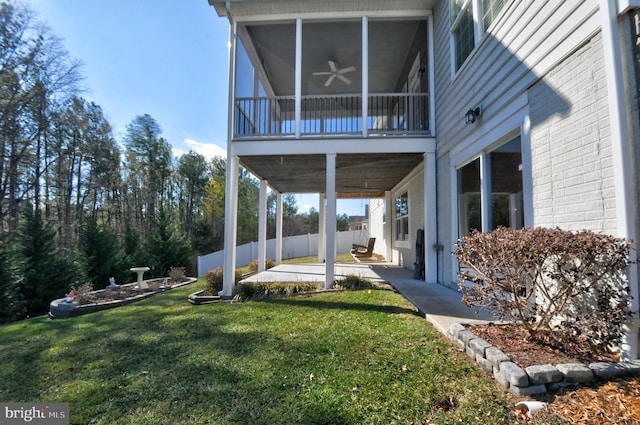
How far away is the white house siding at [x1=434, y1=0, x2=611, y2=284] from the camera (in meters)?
2.97

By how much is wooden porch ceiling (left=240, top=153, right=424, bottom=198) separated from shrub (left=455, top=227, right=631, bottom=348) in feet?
14.0

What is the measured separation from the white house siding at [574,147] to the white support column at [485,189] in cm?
107

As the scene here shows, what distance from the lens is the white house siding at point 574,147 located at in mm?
2505

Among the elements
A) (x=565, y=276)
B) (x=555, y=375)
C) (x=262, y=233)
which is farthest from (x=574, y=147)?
(x=262, y=233)

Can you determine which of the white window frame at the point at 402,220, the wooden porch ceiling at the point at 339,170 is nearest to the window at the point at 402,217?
the white window frame at the point at 402,220

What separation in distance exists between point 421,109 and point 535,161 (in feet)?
14.3

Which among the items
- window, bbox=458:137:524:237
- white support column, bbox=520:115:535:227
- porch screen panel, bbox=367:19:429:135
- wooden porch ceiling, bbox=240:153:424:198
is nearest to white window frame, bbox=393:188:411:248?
wooden porch ceiling, bbox=240:153:424:198

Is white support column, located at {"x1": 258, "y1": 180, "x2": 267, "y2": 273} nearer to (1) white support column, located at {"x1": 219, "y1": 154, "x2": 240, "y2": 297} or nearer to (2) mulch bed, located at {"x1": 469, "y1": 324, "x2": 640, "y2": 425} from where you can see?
(1) white support column, located at {"x1": 219, "y1": 154, "x2": 240, "y2": 297}

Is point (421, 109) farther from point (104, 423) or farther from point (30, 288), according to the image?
point (30, 288)

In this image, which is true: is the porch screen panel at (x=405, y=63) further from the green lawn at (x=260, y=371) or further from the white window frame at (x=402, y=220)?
the green lawn at (x=260, y=371)

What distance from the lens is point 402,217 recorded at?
1009cm

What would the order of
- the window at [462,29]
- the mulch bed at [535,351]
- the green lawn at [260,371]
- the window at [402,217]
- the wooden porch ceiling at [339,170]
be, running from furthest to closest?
the window at [402,217] < the wooden porch ceiling at [339,170] < the window at [462,29] < the mulch bed at [535,351] < the green lawn at [260,371]

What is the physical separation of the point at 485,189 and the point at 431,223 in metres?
1.93

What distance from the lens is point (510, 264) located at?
2709mm
